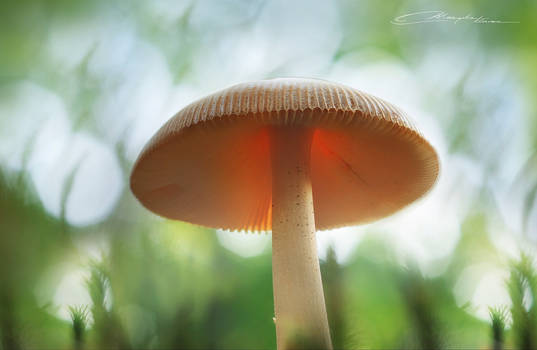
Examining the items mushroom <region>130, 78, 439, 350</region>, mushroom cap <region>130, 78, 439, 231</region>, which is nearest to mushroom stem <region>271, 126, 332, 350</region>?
mushroom <region>130, 78, 439, 350</region>

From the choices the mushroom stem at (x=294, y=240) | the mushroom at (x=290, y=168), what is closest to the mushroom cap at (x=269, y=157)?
the mushroom at (x=290, y=168)

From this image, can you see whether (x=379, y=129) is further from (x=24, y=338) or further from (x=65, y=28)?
(x=65, y=28)

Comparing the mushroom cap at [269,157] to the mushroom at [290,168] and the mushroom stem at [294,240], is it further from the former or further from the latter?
the mushroom stem at [294,240]

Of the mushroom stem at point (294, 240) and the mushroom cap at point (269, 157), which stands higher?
the mushroom cap at point (269, 157)

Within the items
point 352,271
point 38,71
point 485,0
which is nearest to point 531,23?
point 485,0

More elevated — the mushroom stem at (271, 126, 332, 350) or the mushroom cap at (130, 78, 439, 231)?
the mushroom cap at (130, 78, 439, 231)

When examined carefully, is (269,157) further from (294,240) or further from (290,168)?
(294,240)

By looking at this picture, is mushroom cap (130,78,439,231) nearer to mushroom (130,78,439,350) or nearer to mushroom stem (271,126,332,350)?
mushroom (130,78,439,350)
